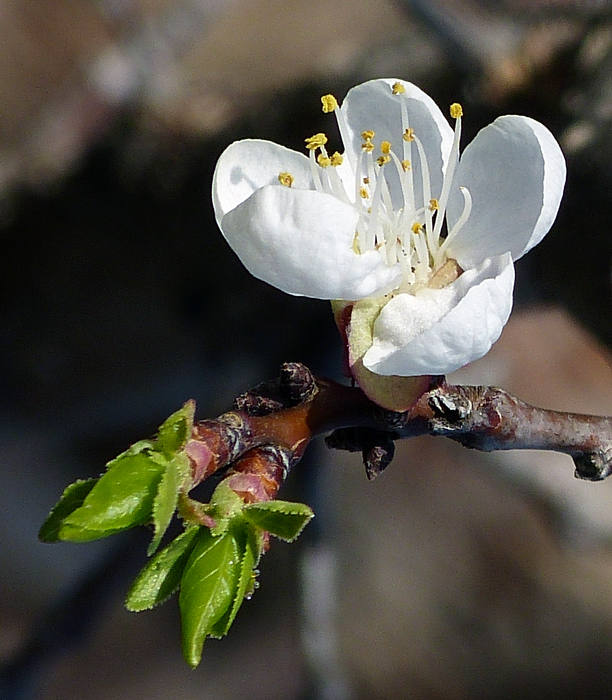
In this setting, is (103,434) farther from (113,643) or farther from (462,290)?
(462,290)

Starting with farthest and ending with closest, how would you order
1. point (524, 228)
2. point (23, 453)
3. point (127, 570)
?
point (23, 453) → point (127, 570) → point (524, 228)

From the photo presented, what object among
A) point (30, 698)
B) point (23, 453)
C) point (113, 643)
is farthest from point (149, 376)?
point (30, 698)

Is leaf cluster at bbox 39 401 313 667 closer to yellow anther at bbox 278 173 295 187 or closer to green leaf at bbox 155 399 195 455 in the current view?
green leaf at bbox 155 399 195 455

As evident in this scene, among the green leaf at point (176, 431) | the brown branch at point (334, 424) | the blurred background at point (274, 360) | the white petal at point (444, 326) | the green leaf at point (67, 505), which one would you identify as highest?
the green leaf at point (176, 431)

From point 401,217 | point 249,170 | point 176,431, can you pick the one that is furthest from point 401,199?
point 176,431

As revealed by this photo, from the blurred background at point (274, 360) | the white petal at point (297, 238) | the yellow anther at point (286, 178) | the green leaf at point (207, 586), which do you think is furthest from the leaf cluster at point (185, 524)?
the blurred background at point (274, 360)

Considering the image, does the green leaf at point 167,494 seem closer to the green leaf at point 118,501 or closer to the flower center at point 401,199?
the green leaf at point 118,501

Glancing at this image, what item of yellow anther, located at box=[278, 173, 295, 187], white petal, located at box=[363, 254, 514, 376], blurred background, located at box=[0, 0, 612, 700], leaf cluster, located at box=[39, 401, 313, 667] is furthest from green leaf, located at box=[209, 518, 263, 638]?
blurred background, located at box=[0, 0, 612, 700]
